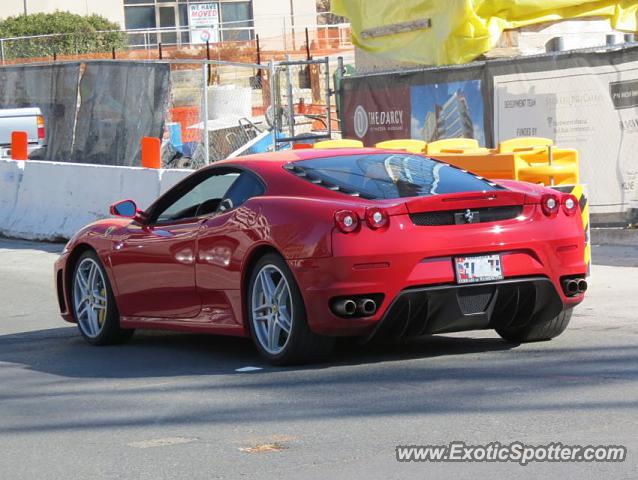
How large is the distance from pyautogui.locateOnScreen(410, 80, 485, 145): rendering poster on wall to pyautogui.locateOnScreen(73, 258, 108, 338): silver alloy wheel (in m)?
7.39

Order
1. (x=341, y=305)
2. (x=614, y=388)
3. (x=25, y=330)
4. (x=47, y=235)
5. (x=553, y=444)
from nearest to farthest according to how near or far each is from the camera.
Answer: (x=553, y=444)
(x=614, y=388)
(x=341, y=305)
(x=25, y=330)
(x=47, y=235)

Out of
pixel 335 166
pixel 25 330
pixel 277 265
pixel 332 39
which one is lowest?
pixel 25 330

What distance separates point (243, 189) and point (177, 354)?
130 cm

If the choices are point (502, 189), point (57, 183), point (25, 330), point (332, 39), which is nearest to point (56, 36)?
point (332, 39)

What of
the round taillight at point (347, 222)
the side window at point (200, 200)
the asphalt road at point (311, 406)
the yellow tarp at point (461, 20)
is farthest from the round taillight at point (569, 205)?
the yellow tarp at point (461, 20)

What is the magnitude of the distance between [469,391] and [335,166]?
78.9 inches

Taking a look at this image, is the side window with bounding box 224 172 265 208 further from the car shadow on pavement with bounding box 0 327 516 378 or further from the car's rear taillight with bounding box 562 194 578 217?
the car's rear taillight with bounding box 562 194 578 217

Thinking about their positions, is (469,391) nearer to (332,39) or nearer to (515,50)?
(515,50)

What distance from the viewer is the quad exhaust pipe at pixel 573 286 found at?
7.89 m

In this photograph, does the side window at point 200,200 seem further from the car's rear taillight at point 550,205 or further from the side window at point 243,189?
the car's rear taillight at point 550,205

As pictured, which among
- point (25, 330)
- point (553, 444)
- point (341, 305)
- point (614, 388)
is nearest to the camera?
point (553, 444)

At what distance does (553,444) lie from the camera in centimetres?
550

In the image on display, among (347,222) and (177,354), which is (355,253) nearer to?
(347,222)

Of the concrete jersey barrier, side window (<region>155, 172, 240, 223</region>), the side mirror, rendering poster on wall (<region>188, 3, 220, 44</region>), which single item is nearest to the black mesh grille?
side window (<region>155, 172, 240, 223</region>)
